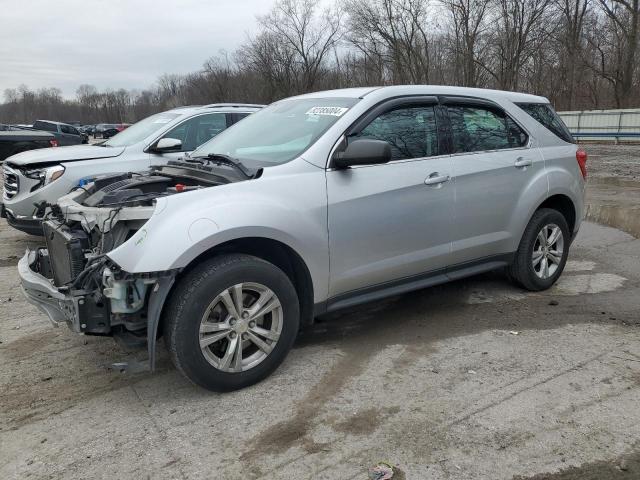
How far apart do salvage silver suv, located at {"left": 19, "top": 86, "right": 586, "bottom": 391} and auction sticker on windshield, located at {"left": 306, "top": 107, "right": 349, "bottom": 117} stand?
0.05 ft

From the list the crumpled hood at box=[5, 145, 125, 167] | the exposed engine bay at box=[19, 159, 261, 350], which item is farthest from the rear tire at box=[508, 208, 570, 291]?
the crumpled hood at box=[5, 145, 125, 167]

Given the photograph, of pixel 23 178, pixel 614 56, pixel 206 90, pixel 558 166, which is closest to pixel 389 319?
pixel 558 166

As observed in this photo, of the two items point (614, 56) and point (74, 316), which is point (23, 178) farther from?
point (614, 56)

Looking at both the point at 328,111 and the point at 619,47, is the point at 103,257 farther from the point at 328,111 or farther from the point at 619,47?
the point at 619,47

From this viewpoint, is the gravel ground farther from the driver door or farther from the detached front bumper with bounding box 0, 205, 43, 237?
the detached front bumper with bounding box 0, 205, 43, 237

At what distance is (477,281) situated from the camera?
18.8ft

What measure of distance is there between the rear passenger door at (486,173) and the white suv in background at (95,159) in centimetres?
356

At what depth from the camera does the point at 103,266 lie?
3.07m

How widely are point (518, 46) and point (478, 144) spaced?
39293 millimetres

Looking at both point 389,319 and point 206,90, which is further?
point 206,90

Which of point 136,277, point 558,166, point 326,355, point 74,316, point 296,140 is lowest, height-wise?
point 326,355

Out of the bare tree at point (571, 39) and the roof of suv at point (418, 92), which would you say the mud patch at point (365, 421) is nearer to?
the roof of suv at point (418, 92)

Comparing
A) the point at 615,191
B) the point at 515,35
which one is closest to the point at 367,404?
the point at 615,191

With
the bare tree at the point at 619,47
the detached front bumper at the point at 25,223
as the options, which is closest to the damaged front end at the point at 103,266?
the detached front bumper at the point at 25,223
